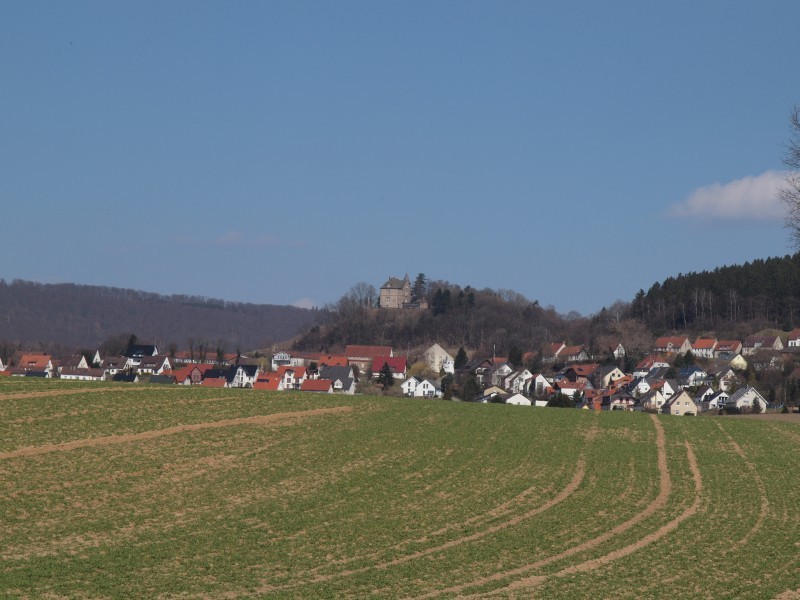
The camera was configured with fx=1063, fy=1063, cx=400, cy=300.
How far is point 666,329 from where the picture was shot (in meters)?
168

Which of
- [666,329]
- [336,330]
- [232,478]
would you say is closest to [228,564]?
[232,478]

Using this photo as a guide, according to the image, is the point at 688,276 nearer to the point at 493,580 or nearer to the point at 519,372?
the point at 519,372

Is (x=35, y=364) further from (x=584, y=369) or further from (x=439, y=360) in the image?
(x=584, y=369)

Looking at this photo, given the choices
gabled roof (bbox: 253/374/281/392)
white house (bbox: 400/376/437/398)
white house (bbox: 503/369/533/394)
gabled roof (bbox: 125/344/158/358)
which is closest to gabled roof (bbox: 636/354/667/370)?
white house (bbox: 503/369/533/394)

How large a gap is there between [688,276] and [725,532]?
498 feet

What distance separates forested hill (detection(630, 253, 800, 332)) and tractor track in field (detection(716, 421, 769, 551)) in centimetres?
11670

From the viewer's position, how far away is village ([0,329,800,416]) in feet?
349

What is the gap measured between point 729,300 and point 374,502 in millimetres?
145849

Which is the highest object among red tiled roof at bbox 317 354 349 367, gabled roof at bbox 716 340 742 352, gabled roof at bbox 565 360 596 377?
gabled roof at bbox 716 340 742 352

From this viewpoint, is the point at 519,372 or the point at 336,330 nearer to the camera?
the point at 519,372

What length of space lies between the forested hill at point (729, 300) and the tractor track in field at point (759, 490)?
117 meters

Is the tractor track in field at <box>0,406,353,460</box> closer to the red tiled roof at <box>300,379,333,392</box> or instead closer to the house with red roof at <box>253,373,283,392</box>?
the red tiled roof at <box>300,379,333,392</box>

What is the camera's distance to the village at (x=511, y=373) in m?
106

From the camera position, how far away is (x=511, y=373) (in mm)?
141875
